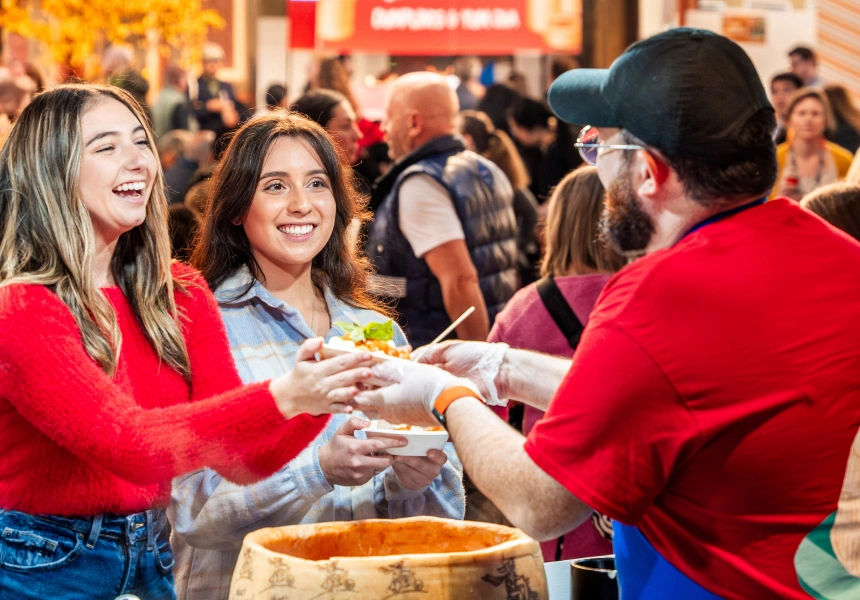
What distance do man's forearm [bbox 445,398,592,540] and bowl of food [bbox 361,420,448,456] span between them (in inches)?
10.6

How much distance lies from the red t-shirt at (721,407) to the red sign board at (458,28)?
25.2 ft

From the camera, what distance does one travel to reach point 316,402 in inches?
76.7

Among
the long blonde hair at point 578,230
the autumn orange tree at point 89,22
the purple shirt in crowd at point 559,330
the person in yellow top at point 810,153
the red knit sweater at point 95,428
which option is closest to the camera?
the red knit sweater at point 95,428

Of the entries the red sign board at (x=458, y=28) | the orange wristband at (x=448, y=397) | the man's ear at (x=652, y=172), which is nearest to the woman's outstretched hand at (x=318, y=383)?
the orange wristband at (x=448, y=397)

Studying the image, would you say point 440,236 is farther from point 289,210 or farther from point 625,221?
point 625,221

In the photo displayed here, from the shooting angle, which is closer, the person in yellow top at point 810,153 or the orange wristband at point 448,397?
the orange wristband at point 448,397

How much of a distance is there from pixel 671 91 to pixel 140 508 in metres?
1.26

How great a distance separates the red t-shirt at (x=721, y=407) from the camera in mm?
1471

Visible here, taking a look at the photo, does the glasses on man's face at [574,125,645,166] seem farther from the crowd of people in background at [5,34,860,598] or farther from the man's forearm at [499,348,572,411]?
the man's forearm at [499,348,572,411]

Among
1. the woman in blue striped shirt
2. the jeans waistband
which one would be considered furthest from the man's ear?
the jeans waistband

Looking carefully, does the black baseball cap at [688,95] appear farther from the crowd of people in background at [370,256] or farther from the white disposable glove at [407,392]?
the white disposable glove at [407,392]

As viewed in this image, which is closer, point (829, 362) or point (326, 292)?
point (829, 362)

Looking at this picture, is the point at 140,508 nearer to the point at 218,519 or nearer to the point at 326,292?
the point at 218,519

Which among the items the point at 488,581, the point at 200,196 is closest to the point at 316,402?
the point at 488,581
